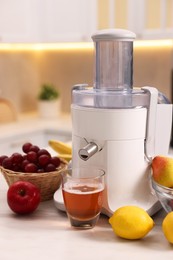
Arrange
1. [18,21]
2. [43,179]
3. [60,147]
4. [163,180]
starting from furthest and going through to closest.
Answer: [18,21], [60,147], [43,179], [163,180]

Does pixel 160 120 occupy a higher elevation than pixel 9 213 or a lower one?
higher

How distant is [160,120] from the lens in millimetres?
1204

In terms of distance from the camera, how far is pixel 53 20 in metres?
3.29

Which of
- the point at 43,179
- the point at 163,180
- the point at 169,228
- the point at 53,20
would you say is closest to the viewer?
the point at 169,228

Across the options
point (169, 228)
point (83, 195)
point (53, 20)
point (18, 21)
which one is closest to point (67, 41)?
point (53, 20)

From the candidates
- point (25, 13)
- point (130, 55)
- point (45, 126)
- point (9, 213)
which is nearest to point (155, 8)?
point (25, 13)

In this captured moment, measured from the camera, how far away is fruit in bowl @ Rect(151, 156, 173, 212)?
3.42ft

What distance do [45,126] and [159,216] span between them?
217 centimetres

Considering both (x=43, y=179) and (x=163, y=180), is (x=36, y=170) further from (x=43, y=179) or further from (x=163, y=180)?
(x=163, y=180)

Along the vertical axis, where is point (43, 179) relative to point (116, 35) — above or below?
below

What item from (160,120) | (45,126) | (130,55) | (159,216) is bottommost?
(45,126)

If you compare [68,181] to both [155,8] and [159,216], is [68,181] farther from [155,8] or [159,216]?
[155,8]

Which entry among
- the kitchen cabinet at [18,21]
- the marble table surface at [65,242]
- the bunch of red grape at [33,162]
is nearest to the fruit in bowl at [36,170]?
the bunch of red grape at [33,162]

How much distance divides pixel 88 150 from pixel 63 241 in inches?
8.8
